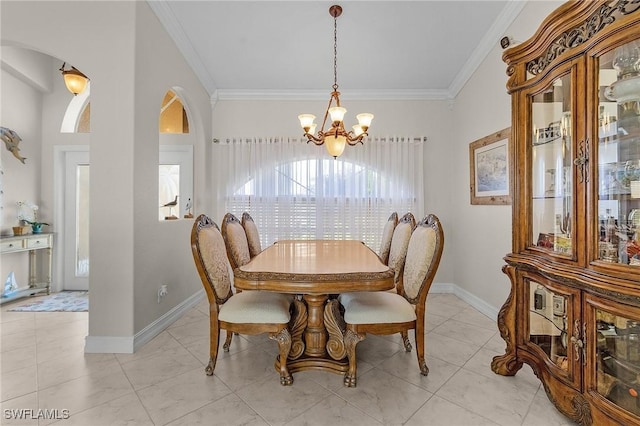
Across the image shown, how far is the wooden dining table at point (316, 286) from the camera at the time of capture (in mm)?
1603

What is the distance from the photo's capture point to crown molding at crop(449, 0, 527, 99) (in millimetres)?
2367

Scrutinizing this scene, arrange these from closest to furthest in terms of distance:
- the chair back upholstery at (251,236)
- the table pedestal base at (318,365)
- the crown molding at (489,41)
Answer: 1. the table pedestal base at (318,365)
2. the crown molding at (489,41)
3. the chair back upholstery at (251,236)

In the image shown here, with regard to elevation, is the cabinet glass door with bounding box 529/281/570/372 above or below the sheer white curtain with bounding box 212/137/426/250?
below

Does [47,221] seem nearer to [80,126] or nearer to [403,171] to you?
[80,126]

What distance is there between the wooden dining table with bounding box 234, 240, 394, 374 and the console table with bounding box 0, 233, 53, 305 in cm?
313

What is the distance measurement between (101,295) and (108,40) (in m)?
1.93

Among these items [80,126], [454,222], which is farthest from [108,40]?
[454,222]

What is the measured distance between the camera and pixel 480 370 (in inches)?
75.5

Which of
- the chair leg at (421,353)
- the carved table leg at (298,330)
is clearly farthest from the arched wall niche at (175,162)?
the chair leg at (421,353)

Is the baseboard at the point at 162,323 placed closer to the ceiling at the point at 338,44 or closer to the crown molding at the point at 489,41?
the ceiling at the point at 338,44

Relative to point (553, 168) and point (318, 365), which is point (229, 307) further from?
point (553, 168)

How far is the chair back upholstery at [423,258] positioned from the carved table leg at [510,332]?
1.63 ft

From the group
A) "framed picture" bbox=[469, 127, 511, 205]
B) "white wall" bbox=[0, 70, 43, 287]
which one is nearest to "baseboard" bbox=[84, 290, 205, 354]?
"white wall" bbox=[0, 70, 43, 287]

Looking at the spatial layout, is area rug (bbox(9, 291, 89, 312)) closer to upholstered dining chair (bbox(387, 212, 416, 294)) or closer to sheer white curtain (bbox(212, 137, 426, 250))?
sheer white curtain (bbox(212, 137, 426, 250))
